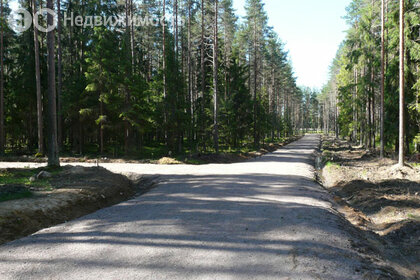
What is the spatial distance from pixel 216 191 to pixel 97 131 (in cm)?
2049

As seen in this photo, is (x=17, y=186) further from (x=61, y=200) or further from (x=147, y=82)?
(x=147, y=82)

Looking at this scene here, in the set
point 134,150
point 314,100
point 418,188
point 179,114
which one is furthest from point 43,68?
point 314,100

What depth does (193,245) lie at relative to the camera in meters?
4.65

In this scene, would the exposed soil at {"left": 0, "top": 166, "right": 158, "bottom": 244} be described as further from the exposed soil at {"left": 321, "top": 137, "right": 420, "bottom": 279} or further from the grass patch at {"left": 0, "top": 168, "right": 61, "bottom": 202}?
the exposed soil at {"left": 321, "top": 137, "right": 420, "bottom": 279}

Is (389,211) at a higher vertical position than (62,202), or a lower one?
lower

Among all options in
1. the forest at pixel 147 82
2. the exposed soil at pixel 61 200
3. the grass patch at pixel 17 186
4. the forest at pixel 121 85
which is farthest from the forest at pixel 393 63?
the grass patch at pixel 17 186

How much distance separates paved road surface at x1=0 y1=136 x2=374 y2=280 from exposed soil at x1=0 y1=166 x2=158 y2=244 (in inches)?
41.3

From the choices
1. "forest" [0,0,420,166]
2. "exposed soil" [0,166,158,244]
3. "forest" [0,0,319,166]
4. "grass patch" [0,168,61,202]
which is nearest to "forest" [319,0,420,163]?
"forest" [0,0,420,166]

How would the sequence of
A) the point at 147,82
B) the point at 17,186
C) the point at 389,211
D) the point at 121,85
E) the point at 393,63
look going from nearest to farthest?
the point at 389,211 → the point at 17,186 → the point at 393,63 → the point at 121,85 → the point at 147,82

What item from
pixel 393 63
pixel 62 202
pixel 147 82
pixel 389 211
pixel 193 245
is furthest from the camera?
pixel 147 82

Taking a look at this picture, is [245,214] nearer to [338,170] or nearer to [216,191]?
[216,191]

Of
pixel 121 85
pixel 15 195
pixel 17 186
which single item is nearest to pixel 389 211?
pixel 15 195

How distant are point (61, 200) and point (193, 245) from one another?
5.04 metres

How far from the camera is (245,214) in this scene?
6.52 metres
